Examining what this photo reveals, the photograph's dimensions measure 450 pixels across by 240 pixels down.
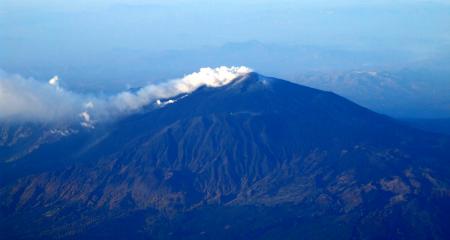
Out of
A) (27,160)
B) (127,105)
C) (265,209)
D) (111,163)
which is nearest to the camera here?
(265,209)

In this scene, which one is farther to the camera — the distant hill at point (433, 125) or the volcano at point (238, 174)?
the distant hill at point (433, 125)

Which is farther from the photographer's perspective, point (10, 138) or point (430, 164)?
point (10, 138)

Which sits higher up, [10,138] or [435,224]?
[10,138]

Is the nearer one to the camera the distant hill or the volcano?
the volcano

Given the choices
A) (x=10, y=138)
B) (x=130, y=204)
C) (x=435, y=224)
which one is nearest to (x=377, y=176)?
(x=435, y=224)

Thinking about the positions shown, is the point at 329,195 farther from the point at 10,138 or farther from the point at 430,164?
the point at 10,138

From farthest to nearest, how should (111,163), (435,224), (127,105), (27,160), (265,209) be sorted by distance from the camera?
(127,105) → (27,160) → (111,163) → (265,209) → (435,224)

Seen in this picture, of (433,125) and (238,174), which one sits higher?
(433,125)

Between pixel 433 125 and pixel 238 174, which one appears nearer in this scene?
pixel 238 174
